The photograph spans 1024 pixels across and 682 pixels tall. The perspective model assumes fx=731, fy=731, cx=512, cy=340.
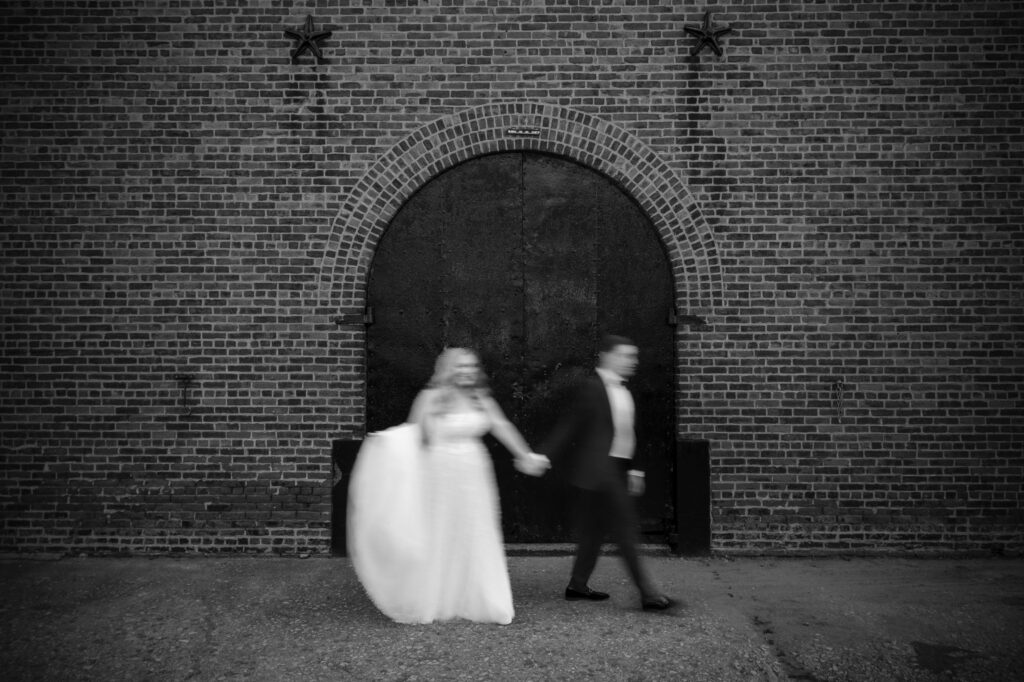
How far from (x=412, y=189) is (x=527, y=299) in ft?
4.81

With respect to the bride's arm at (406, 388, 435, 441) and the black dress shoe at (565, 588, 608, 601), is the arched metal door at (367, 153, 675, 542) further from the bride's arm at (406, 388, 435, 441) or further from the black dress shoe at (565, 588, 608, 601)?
the bride's arm at (406, 388, 435, 441)

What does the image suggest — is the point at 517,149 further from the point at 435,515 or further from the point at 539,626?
the point at 539,626

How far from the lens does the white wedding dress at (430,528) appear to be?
4863 mm

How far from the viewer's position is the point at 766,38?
22.0ft

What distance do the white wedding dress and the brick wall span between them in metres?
1.83

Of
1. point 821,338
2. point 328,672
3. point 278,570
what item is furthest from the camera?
point 821,338

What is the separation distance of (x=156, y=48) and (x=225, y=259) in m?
2.03

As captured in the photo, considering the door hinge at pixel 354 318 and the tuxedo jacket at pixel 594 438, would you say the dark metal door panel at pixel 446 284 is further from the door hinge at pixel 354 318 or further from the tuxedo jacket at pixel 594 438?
the tuxedo jacket at pixel 594 438

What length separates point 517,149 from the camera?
22.2ft

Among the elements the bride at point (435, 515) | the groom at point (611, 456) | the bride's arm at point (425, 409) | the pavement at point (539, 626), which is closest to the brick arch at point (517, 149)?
the groom at point (611, 456)

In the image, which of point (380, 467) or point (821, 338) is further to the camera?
point (821, 338)

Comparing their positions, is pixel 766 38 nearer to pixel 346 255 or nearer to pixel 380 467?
pixel 346 255

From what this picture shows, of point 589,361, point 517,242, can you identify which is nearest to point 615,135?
point 517,242

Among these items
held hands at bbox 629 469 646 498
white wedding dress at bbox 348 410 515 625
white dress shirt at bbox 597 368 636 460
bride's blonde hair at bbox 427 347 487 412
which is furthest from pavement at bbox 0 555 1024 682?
bride's blonde hair at bbox 427 347 487 412
